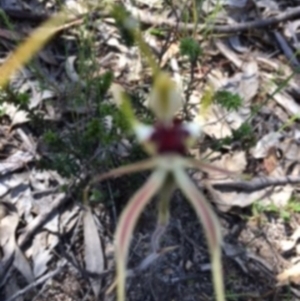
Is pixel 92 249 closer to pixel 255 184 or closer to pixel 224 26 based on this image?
pixel 255 184

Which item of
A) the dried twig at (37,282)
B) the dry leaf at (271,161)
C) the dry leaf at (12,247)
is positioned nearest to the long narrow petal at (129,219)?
the dried twig at (37,282)

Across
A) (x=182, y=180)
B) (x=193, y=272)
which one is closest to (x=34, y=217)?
(x=193, y=272)

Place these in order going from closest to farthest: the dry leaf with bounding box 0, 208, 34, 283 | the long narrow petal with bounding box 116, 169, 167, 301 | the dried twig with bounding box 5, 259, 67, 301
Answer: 1. the long narrow petal with bounding box 116, 169, 167, 301
2. the dried twig with bounding box 5, 259, 67, 301
3. the dry leaf with bounding box 0, 208, 34, 283

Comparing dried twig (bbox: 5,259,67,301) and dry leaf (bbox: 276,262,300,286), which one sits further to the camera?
dry leaf (bbox: 276,262,300,286)

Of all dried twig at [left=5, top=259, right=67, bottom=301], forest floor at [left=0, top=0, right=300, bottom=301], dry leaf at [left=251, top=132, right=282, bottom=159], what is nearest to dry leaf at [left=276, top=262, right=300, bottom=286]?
forest floor at [left=0, top=0, right=300, bottom=301]

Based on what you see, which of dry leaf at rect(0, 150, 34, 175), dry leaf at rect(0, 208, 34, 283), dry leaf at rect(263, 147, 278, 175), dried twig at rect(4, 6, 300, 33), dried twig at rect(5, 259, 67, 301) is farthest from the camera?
dried twig at rect(4, 6, 300, 33)

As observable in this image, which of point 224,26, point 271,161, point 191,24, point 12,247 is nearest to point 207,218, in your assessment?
point 12,247

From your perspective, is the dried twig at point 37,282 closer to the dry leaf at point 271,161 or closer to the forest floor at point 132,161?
the forest floor at point 132,161

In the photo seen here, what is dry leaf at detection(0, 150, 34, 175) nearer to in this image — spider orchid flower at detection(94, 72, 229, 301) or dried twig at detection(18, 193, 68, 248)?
dried twig at detection(18, 193, 68, 248)

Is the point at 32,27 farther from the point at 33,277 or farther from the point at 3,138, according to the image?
the point at 33,277
